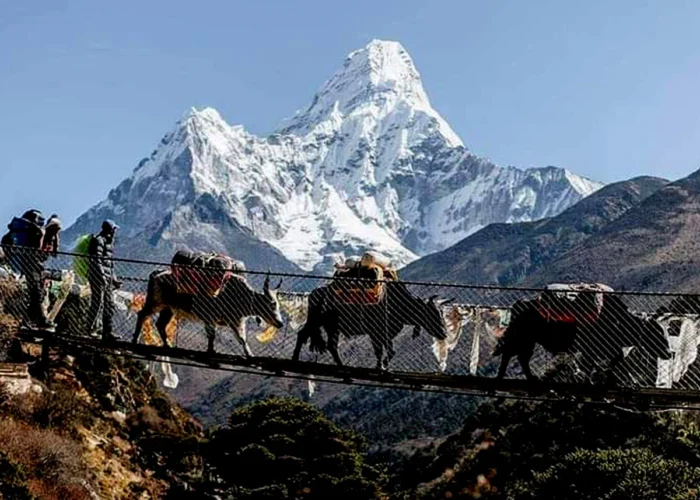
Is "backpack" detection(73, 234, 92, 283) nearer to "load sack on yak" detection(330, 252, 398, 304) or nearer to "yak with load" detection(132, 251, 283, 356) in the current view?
"yak with load" detection(132, 251, 283, 356)

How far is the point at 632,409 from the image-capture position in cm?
1020

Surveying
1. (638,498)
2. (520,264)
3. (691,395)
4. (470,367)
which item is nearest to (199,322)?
(470,367)

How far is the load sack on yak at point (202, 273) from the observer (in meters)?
11.4

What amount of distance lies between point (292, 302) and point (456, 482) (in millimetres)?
16560

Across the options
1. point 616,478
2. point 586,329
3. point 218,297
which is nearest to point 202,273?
point 218,297

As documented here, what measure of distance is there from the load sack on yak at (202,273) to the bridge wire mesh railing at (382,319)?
0.02 meters

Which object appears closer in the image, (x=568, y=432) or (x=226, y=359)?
(x=226, y=359)

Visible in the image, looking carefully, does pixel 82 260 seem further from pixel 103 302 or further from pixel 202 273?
pixel 202 273

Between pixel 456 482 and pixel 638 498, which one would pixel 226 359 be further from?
pixel 456 482

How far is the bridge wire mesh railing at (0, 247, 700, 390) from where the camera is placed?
9766mm

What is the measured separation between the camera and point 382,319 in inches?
425

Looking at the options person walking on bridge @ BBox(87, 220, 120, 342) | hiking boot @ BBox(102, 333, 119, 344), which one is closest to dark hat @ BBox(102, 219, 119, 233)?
person walking on bridge @ BBox(87, 220, 120, 342)

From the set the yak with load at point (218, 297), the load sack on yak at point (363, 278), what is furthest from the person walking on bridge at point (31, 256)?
the load sack on yak at point (363, 278)

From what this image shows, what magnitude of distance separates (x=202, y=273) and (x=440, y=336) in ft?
9.14
